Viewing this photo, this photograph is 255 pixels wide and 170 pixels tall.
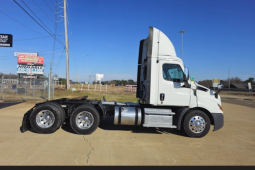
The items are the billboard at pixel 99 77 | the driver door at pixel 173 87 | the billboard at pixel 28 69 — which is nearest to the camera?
the driver door at pixel 173 87

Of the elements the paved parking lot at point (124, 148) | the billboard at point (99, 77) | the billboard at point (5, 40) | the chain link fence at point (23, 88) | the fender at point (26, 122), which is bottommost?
the paved parking lot at point (124, 148)

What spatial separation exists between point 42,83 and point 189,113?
1696 centimetres

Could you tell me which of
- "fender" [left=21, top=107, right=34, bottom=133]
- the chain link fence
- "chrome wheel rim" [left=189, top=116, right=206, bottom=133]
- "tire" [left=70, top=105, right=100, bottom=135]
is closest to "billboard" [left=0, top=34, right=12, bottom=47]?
the chain link fence

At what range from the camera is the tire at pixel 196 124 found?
579cm

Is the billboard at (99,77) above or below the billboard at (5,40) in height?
below

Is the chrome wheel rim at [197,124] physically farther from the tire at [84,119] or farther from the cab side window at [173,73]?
the tire at [84,119]

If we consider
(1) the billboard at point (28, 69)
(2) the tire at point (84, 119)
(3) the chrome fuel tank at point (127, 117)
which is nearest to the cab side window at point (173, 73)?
(3) the chrome fuel tank at point (127, 117)

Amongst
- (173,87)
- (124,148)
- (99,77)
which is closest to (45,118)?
(124,148)

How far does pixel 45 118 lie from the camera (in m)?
5.84

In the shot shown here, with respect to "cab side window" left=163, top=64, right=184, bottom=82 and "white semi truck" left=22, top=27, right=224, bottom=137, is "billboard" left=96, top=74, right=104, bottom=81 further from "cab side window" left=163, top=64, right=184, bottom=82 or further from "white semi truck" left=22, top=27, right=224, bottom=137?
"cab side window" left=163, top=64, right=184, bottom=82

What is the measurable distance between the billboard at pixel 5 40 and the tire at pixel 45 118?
1266 cm

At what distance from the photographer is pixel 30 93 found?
1948cm

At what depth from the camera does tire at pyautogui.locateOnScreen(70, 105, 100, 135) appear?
5.79 m

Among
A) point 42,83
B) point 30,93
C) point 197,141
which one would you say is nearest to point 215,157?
point 197,141
